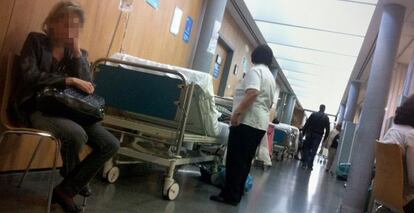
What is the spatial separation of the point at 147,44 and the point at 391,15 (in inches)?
131

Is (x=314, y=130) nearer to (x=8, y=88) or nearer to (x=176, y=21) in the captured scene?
(x=176, y=21)

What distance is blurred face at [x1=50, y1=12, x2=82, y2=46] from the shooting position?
228cm

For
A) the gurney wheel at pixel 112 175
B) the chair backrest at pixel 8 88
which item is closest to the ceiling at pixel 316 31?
the gurney wheel at pixel 112 175

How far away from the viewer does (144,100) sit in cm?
325

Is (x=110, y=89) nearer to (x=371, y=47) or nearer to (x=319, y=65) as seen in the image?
(x=371, y=47)

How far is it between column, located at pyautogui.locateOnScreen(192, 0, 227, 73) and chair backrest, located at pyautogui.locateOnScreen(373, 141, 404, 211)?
328cm

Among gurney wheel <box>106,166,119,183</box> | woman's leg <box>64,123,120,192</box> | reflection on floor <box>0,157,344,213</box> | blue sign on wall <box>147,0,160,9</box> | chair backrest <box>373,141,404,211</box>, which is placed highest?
blue sign on wall <box>147,0,160,9</box>

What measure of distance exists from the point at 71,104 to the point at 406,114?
2263 millimetres

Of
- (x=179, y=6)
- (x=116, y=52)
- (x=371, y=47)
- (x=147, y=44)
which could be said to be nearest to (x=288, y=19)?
(x=371, y=47)

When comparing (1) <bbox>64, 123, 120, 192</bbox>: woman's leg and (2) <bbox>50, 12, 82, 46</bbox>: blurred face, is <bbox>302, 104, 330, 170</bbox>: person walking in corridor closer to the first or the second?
(1) <bbox>64, 123, 120, 192</bbox>: woman's leg

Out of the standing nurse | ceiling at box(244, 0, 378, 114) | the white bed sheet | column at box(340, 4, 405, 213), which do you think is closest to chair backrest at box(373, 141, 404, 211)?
the standing nurse

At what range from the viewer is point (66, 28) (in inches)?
90.4

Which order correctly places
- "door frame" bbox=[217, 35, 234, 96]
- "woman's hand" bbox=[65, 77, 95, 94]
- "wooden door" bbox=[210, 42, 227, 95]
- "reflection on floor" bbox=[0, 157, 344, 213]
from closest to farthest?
1. "woman's hand" bbox=[65, 77, 95, 94]
2. "reflection on floor" bbox=[0, 157, 344, 213]
3. "wooden door" bbox=[210, 42, 227, 95]
4. "door frame" bbox=[217, 35, 234, 96]

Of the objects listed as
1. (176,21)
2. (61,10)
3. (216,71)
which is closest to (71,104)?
(61,10)
